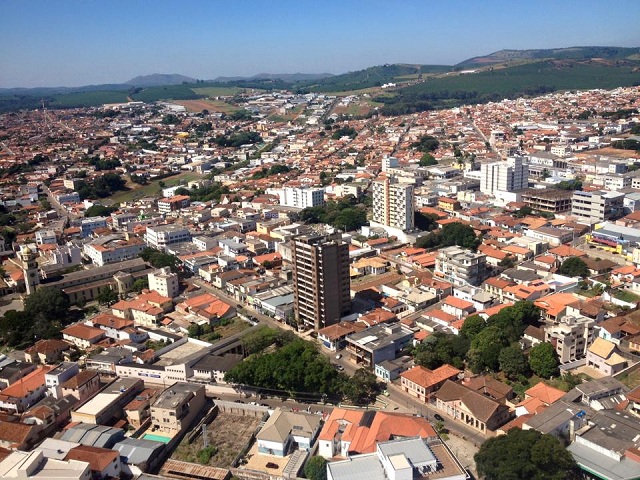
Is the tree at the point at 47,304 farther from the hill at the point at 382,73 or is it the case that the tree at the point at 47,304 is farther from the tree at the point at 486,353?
the hill at the point at 382,73

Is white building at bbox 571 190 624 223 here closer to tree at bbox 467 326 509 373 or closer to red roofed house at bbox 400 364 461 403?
tree at bbox 467 326 509 373

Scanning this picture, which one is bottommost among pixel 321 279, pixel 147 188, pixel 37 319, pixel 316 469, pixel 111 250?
pixel 316 469

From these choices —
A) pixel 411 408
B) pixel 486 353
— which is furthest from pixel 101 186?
pixel 486 353

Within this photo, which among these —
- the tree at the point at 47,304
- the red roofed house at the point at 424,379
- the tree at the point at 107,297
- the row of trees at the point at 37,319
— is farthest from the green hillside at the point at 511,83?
the red roofed house at the point at 424,379

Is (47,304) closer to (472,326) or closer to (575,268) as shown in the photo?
(472,326)

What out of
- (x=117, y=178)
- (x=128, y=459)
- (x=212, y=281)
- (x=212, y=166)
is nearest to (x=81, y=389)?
(x=128, y=459)

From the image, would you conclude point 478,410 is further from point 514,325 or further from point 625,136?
point 625,136
